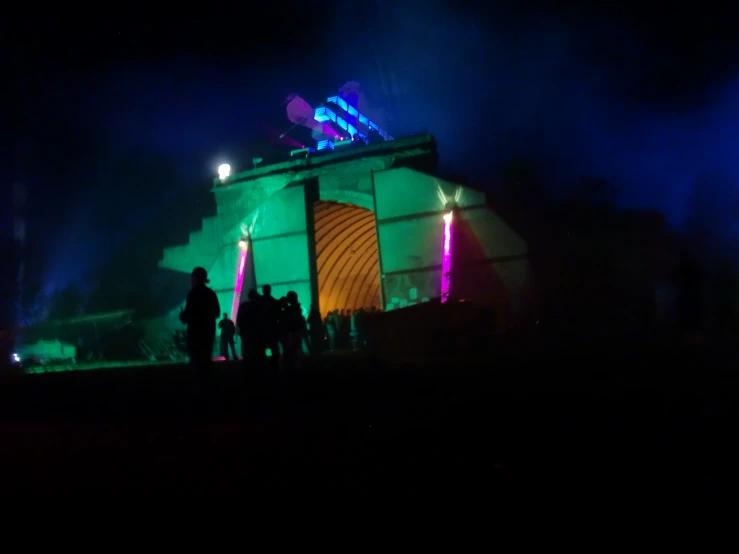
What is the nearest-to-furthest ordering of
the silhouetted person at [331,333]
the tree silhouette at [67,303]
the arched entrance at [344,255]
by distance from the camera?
the silhouetted person at [331,333] → the arched entrance at [344,255] → the tree silhouette at [67,303]

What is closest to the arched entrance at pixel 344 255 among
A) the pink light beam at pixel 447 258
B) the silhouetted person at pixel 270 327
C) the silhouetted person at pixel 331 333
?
the silhouetted person at pixel 331 333

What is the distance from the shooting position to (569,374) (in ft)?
28.0

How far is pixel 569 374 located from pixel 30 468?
22.8ft

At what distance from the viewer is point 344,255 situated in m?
25.6

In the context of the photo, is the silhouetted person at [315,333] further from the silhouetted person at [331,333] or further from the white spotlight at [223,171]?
the white spotlight at [223,171]

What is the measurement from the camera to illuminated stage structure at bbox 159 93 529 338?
63.9 ft

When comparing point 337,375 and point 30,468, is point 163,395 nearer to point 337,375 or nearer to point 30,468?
point 337,375

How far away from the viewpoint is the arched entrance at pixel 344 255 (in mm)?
23797

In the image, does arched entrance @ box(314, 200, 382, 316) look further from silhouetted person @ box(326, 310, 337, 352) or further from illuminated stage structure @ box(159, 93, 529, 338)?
silhouetted person @ box(326, 310, 337, 352)

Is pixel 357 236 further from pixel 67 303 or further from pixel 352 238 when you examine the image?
pixel 67 303

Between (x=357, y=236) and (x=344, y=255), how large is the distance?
1.25m

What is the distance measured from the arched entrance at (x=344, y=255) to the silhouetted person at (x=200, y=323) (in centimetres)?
1556

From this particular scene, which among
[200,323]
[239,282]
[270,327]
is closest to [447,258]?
[239,282]

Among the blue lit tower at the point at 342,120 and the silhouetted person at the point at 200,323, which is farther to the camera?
the blue lit tower at the point at 342,120
